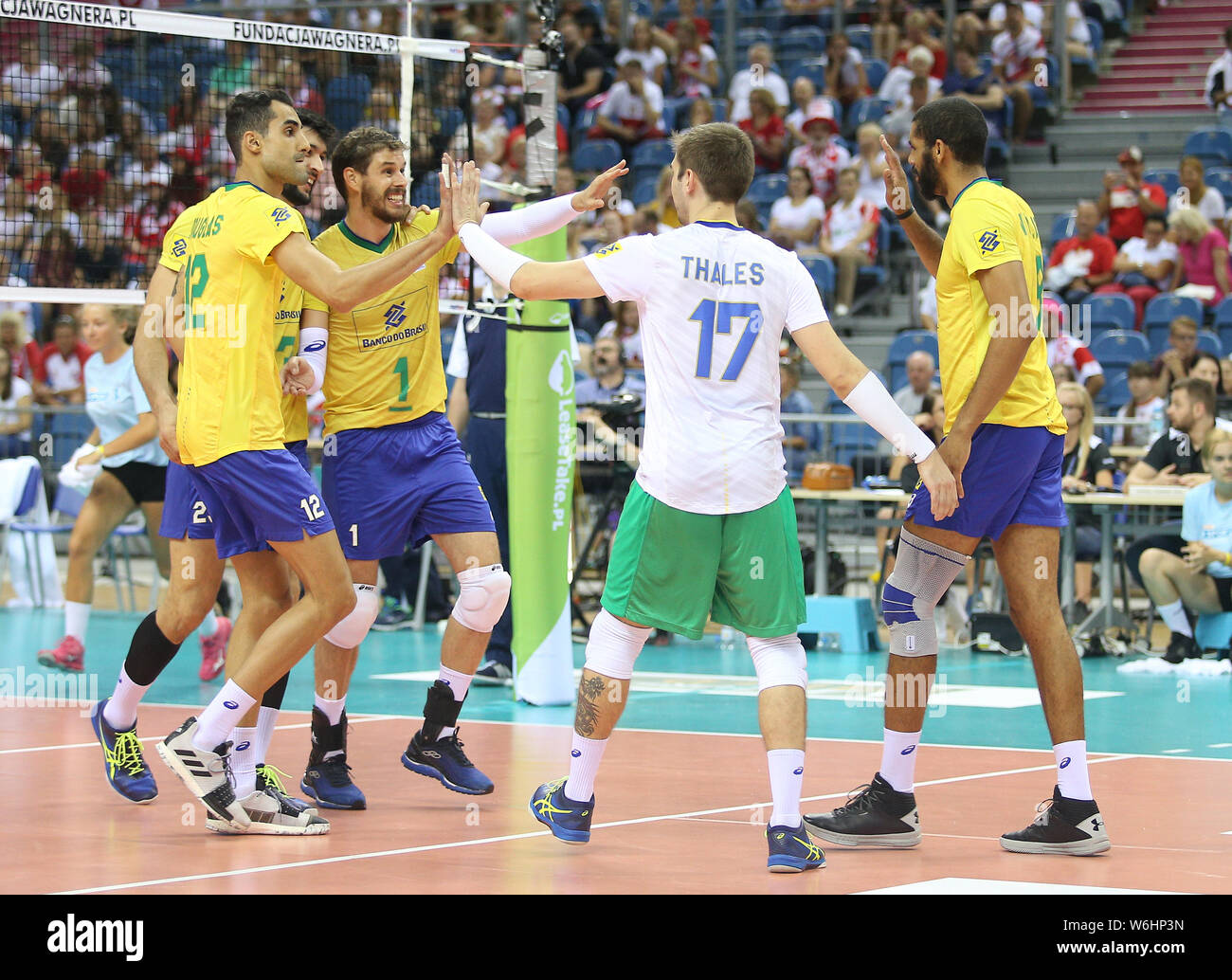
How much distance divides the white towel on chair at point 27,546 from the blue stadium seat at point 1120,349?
9130 millimetres

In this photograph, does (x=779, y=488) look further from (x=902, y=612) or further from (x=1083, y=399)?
(x=1083, y=399)

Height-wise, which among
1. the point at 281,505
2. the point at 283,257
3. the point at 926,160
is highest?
the point at 926,160

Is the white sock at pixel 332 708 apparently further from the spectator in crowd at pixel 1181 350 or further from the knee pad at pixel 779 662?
the spectator in crowd at pixel 1181 350

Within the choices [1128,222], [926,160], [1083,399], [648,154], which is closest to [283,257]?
[926,160]

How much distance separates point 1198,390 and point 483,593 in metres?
6.86

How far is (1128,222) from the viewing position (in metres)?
16.0

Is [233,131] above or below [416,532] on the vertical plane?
above

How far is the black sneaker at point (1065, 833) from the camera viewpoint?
5.37 m

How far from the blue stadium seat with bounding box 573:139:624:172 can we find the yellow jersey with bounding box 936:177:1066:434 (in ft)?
44.6

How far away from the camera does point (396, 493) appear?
6438 millimetres

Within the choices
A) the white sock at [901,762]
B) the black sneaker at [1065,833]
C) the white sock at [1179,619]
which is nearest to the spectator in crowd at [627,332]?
the white sock at [1179,619]

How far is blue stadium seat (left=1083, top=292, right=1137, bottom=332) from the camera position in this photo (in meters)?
15.3
